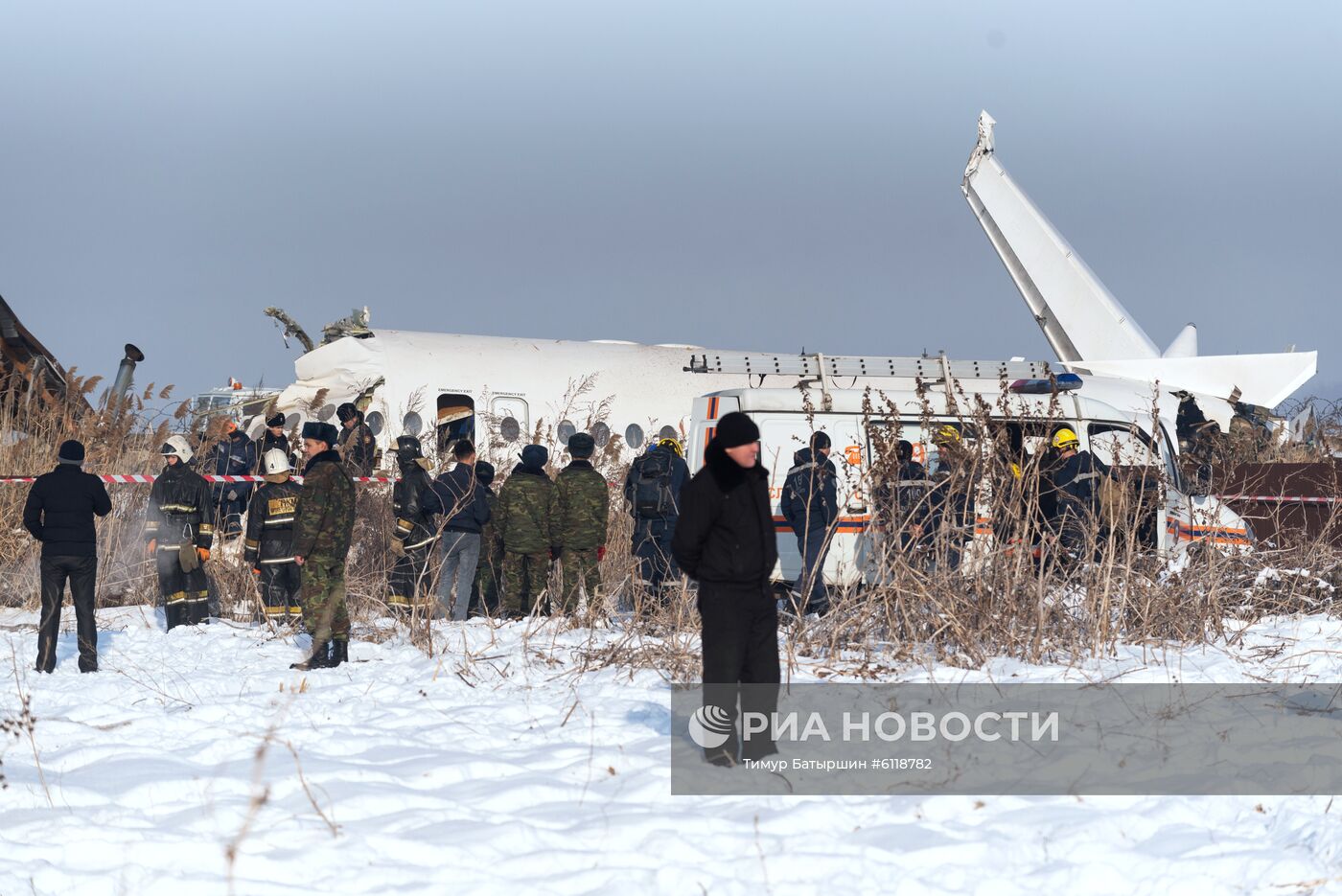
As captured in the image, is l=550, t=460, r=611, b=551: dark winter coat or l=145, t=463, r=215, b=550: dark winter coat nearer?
l=145, t=463, r=215, b=550: dark winter coat

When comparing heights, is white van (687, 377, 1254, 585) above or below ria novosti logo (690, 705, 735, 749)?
above

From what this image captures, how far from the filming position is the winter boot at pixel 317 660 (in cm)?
927

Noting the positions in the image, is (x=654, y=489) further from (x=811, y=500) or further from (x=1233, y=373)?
(x=1233, y=373)

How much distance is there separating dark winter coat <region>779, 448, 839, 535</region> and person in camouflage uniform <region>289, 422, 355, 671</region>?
3.61m

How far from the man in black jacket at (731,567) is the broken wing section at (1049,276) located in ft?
86.8

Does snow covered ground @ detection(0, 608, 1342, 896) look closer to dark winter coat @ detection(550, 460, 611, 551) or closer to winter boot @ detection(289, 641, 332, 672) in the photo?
winter boot @ detection(289, 641, 332, 672)

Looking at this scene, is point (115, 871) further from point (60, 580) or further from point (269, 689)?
point (60, 580)

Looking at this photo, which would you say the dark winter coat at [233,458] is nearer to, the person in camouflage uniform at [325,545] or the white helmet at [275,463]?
the white helmet at [275,463]

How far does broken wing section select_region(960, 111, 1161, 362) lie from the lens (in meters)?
31.6

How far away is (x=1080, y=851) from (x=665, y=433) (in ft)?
49.1

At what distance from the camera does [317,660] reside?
9422 mm

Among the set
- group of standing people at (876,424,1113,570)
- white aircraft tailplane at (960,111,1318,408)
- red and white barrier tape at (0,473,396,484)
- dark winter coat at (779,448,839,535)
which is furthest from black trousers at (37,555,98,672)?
white aircraft tailplane at (960,111,1318,408)

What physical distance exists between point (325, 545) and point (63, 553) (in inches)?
74.2

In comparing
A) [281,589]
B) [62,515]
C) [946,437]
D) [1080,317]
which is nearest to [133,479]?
[281,589]
